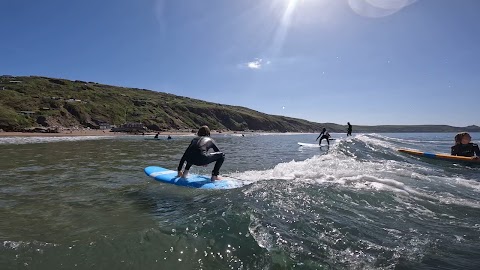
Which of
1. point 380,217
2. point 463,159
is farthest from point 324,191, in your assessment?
Result: point 463,159

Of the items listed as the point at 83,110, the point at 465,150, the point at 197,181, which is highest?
the point at 83,110

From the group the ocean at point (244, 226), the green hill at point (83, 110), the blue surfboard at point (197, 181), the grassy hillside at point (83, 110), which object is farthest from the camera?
the grassy hillside at point (83, 110)

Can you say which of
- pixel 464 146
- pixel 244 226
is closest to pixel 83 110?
pixel 464 146

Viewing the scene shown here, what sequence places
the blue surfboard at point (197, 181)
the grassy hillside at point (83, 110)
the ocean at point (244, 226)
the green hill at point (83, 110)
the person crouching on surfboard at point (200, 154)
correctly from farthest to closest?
the grassy hillside at point (83, 110) < the green hill at point (83, 110) < the person crouching on surfboard at point (200, 154) < the blue surfboard at point (197, 181) < the ocean at point (244, 226)

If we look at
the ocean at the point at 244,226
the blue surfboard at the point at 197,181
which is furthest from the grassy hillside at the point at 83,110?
the ocean at the point at 244,226

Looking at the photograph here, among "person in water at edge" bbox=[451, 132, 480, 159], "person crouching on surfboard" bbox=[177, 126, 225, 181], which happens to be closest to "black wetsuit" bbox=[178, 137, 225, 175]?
"person crouching on surfboard" bbox=[177, 126, 225, 181]

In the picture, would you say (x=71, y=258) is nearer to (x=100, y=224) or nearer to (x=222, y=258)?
(x=100, y=224)

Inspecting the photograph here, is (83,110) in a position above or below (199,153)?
above

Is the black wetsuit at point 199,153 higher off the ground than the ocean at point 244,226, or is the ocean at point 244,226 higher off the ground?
the black wetsuit at point 199,153

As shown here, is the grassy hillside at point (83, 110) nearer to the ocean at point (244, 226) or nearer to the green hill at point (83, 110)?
the green hill at point (83, 110)

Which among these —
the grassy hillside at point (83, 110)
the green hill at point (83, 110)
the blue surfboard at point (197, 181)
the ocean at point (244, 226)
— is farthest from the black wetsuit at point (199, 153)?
the grassy hillside at point (83, 110)

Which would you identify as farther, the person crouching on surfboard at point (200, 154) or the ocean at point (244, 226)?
the person crouching on surfboard at point (200, 154)

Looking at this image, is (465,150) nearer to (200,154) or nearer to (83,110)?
(200,154)

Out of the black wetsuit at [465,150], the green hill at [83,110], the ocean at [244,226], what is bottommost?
the ocean at [244,226]
